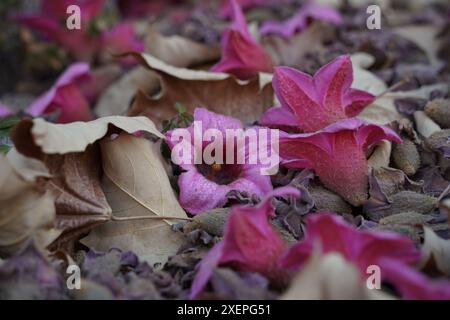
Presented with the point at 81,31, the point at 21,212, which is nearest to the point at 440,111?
the point at 21,212

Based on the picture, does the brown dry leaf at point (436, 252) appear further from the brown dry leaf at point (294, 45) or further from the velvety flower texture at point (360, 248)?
the brown dry leaf at point (294, 45)

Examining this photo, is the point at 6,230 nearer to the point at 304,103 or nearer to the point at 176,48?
the point at 304,103

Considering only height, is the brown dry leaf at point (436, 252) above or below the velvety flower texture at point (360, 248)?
below

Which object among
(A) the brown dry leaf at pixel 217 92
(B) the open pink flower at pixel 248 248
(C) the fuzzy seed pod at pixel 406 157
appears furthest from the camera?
(A) the brown dry leaf at pixel 217 92

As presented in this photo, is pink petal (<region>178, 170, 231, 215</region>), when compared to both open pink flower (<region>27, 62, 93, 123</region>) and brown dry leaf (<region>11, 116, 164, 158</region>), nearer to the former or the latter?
brown dry leaf (<region>11, 116, 164, 158</region>)

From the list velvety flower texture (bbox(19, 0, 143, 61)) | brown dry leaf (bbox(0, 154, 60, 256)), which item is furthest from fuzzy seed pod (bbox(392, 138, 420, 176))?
velvety flower texture (bbox(19, 0, 143, 61))

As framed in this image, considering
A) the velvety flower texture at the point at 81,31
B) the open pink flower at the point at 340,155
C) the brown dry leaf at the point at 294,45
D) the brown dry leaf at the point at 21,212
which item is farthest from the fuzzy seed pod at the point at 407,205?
the velvety flower texture at the point at 81,31

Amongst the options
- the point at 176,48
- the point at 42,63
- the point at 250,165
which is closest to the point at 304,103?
the point at 250,165
